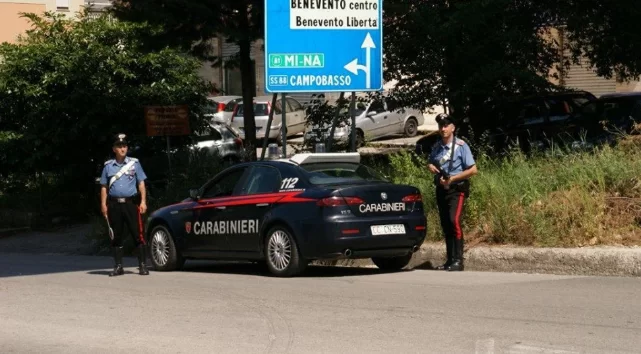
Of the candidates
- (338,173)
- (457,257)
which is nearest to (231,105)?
(338,173)

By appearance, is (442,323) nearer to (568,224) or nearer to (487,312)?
(487,312)

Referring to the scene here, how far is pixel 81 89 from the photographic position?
2248cm

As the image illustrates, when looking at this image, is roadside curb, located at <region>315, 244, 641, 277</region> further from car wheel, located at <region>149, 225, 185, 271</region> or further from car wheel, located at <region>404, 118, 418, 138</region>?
car wheel, located at <region>404, 118, 418, 138</region>

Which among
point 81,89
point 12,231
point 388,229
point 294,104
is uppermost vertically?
point 81,89

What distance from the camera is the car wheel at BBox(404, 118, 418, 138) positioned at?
126 ft

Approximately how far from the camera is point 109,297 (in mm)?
12359

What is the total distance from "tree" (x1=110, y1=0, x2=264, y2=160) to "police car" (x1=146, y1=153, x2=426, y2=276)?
5.23 metres

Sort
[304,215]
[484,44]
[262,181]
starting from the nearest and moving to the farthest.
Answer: [304,215] → [262,181] → [484,44]

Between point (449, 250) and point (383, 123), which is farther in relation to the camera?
point (383, 123)

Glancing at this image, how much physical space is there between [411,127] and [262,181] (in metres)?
24.9

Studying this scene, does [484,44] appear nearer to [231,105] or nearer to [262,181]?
[262,181]

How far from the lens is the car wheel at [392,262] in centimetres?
1428

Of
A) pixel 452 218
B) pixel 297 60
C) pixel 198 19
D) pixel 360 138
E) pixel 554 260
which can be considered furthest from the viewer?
pixel 360 138

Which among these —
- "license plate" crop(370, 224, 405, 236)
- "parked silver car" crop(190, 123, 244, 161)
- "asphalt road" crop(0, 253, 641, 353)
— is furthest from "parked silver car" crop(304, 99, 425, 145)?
"asphalt road" crop(0, 253, 641, 353)
